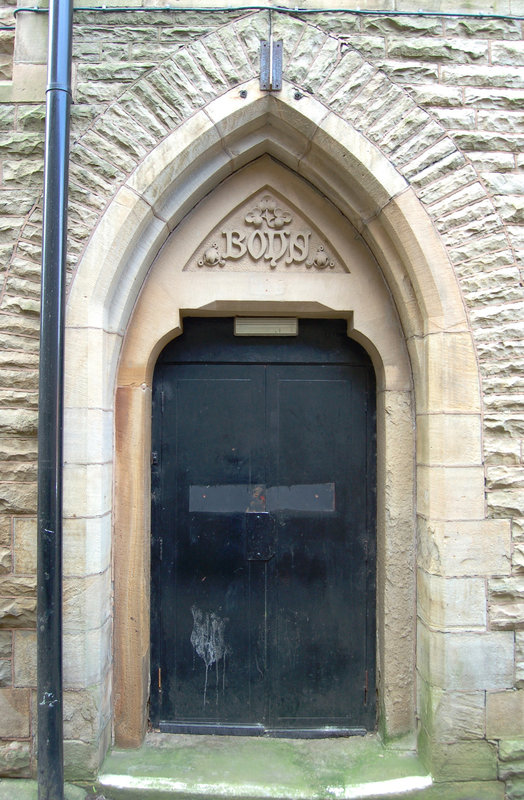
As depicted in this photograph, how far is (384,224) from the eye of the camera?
276 centimetres

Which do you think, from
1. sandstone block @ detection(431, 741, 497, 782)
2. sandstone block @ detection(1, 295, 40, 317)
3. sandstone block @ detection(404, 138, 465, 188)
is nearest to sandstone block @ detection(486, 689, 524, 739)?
sandstone block @ detection(431, 741, 497, 782)

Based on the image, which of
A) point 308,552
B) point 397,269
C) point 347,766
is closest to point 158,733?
point 347,766

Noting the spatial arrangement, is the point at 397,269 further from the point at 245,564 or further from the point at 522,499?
the point at 245,564

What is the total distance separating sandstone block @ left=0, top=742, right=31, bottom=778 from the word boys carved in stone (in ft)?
8.90

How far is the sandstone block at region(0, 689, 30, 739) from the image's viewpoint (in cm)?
259

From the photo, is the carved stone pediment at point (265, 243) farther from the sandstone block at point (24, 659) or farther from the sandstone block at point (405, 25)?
the sandstone block at point (24, 659)

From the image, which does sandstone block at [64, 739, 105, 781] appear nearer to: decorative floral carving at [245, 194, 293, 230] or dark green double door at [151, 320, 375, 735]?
dark green double door at [151, 320, 375, 735]

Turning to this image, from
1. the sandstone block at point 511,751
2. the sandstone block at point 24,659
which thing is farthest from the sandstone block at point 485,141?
the sandstone block at point 24,659

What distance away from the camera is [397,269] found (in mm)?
2807

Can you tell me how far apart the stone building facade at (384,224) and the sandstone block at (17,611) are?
10 millimetres

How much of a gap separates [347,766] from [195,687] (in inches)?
37.2

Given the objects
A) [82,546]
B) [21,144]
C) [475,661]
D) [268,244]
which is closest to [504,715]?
[475,661]

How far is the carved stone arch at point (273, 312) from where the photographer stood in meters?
2.60

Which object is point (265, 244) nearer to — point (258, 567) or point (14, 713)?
point (258, 567)
